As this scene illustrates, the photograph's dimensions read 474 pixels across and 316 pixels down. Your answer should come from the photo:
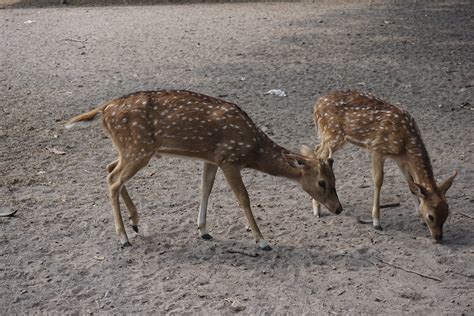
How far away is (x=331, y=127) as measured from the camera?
6.61 meters

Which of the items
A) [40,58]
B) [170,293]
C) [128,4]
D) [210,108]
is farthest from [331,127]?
[128,4]

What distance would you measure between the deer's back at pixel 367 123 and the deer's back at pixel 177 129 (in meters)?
0.99

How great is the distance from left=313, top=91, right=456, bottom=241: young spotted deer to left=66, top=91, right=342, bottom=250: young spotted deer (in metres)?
0.40

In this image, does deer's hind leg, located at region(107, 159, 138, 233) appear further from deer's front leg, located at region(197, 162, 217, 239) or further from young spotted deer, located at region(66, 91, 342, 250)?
deer's front leg, located at region(197, 162, 217, 239)

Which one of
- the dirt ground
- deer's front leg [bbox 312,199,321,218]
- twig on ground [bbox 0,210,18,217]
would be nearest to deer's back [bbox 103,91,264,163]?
the dirt ground

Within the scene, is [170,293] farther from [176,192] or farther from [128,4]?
[128,4]

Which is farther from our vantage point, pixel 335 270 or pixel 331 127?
pixel 331 127

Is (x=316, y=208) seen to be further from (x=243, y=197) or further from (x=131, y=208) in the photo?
(x=131, y=208)

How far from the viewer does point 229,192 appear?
717 centimetres

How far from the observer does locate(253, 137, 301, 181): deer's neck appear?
6078 millimetres

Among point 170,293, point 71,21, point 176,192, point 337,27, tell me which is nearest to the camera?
point 170,293

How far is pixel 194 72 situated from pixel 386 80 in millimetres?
2932

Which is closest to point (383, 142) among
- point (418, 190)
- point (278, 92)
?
point (418, 190)

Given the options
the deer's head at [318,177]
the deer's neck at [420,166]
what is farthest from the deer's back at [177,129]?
the deer's neck at [420,166]
